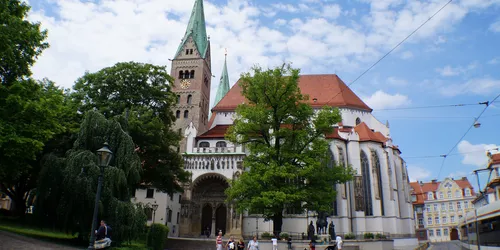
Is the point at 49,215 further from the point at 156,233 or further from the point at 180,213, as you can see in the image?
the point at 180,213

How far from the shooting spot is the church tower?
42344mm

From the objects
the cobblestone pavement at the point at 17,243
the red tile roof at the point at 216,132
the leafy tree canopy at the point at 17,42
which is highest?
the red tile roof at the point at 216,132

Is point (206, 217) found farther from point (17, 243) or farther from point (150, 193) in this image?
point (17, 243)

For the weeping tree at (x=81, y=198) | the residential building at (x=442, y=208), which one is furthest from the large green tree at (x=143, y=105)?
the residential building at (x=442, y=208)

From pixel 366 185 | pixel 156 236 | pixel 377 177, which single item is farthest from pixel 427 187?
pixel 156 236

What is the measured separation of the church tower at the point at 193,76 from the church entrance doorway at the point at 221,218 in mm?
9315

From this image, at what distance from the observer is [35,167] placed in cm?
2002

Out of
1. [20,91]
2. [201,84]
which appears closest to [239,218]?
[201,84]

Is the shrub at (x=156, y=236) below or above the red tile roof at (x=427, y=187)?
below

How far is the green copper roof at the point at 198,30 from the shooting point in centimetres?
4628

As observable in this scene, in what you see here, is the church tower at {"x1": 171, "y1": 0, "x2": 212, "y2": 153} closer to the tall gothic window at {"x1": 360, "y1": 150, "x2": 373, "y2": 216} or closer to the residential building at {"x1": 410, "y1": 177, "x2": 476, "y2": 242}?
the tall gothic window at {"x1": 360, "y1": 150, "x2": 373, "y2": 216}

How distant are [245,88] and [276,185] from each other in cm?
671

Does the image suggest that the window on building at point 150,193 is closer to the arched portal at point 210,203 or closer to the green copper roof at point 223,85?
the arched portal at point 210,203

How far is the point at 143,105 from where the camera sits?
25.9 meters
